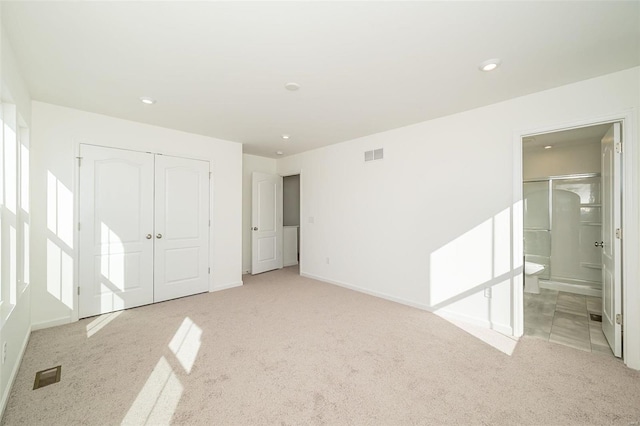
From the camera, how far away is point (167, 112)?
330 cm

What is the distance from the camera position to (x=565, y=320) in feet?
10.7

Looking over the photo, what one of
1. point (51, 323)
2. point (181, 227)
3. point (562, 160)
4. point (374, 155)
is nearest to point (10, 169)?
point (51, 323)

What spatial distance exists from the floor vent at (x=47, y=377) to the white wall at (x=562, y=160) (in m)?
6.83

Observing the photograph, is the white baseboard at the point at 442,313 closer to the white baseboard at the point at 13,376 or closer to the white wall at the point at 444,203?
the white wall at the point at 444,203

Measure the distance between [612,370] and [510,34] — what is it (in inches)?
110

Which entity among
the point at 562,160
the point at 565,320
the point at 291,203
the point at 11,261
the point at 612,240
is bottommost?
the point at 565,320

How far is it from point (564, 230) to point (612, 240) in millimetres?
2918

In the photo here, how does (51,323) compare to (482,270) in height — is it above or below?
below

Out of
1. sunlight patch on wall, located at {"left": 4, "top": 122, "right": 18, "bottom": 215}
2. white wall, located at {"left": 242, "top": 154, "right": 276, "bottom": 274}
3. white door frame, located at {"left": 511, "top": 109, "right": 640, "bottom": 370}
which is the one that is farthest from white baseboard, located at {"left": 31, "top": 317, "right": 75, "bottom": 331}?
white door frame, located at {"left": 511, "top": 109, "right": 640, "bottom": 370}

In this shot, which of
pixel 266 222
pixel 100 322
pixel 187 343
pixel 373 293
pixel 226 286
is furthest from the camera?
pixel 266 222

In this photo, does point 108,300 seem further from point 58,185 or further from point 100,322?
point 58,185

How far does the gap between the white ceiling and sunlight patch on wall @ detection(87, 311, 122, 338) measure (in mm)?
2529

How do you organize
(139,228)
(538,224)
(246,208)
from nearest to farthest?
(139,228) → (538,224) → (246,208)

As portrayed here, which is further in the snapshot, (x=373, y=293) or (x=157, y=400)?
(x=373, y=293)
